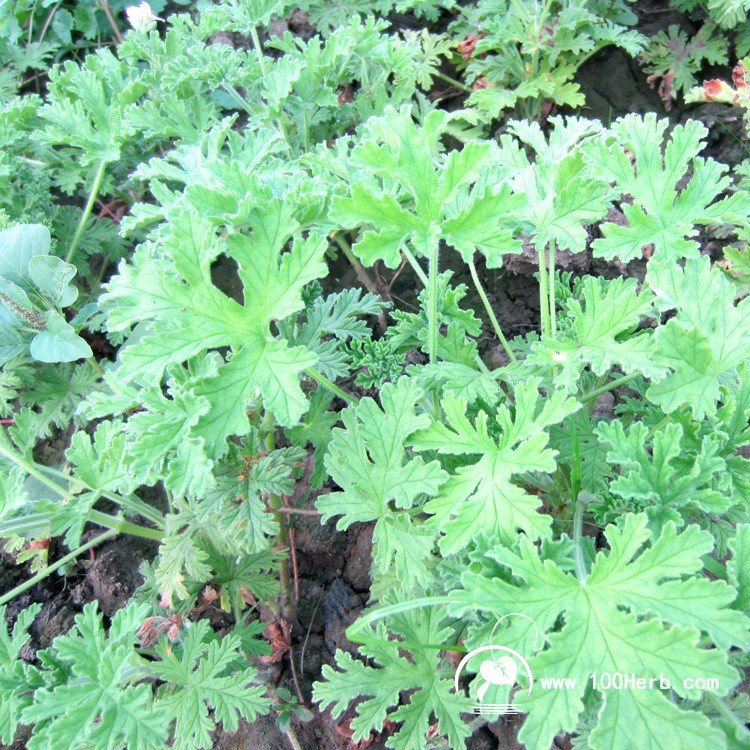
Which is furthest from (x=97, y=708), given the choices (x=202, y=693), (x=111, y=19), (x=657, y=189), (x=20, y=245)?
(x=111, y=19)

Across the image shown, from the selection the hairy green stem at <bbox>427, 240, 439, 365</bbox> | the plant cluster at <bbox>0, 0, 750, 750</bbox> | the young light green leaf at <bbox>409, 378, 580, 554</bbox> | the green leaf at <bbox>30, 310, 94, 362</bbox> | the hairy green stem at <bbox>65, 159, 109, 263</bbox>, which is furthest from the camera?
the hairy green stem at <bbox>65, 159, 109, 263</bbox>

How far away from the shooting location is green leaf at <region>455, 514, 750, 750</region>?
4.20 feet

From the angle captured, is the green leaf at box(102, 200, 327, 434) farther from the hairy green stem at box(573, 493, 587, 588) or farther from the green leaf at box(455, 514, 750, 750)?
the hairy green stem at box(573, 493, 587, 588)

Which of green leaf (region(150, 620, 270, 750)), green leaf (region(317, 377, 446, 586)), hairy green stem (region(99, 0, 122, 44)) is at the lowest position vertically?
green leaf (region(150, 620, 270, 750))

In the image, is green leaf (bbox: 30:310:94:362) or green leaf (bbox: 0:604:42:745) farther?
green leaf (bbox: 30:310:94:362)

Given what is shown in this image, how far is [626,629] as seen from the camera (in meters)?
1.36

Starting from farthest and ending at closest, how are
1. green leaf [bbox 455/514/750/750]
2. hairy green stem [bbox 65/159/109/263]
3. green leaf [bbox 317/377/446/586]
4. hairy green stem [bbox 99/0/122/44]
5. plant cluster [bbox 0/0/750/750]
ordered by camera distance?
hairy green stem [bbox 99/0/122/44]
hairy green stem [bbox 65/159/109/263]
green leaf [bbox 317/377/446/586]
plant cluster [bbox 0/0/750/750]
green leaf [bbox 455/514/750/750]

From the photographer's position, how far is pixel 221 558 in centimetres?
206

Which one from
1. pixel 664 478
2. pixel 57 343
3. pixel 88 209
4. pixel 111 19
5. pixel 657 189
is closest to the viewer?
pixel 664 478

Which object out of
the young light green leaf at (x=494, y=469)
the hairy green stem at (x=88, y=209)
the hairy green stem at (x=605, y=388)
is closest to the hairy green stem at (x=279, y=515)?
the young light green leaf at (x=494, y=469)

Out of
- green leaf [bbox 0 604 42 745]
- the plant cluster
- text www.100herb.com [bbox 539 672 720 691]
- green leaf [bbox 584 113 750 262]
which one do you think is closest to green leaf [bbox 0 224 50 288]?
the plant cluster

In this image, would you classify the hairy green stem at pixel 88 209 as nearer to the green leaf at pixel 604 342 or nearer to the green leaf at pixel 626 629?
the green leaf at pixel 604 342

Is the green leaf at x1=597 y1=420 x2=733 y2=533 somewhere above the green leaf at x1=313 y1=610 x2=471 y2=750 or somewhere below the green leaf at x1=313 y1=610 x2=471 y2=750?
above

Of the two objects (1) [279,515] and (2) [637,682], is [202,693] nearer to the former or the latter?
(1) [279,515]
